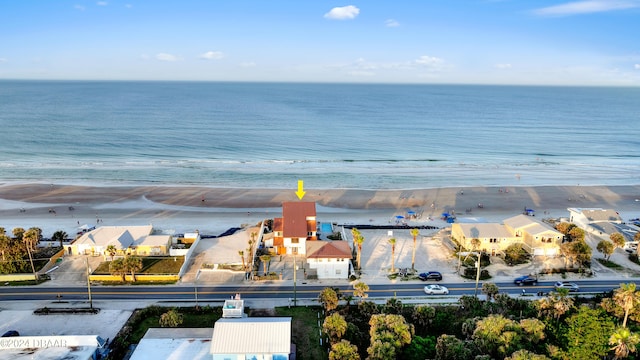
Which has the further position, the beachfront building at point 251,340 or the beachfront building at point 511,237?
the beachfront building at point 511,237

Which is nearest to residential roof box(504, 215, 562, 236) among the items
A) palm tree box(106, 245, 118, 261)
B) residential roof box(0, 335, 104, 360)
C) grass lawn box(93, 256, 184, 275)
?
grass lawn box(93, 256, 184, 275)

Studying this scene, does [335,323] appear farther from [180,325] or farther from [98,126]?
[98,126]

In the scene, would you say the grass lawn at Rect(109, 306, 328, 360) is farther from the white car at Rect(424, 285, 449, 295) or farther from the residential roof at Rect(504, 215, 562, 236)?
the residential roof at Rect(504, 215, 562, 236)

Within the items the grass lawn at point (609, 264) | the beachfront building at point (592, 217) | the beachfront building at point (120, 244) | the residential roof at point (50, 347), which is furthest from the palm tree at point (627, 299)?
the beachfront building at point (120, 244)

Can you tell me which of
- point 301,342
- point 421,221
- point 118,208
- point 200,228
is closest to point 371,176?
point 421,221

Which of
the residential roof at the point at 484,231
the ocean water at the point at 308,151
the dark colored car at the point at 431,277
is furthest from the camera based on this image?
the ocean water at the point at 308,151

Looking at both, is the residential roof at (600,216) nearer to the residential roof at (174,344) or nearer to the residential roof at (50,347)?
the residential roof at (174,344)
